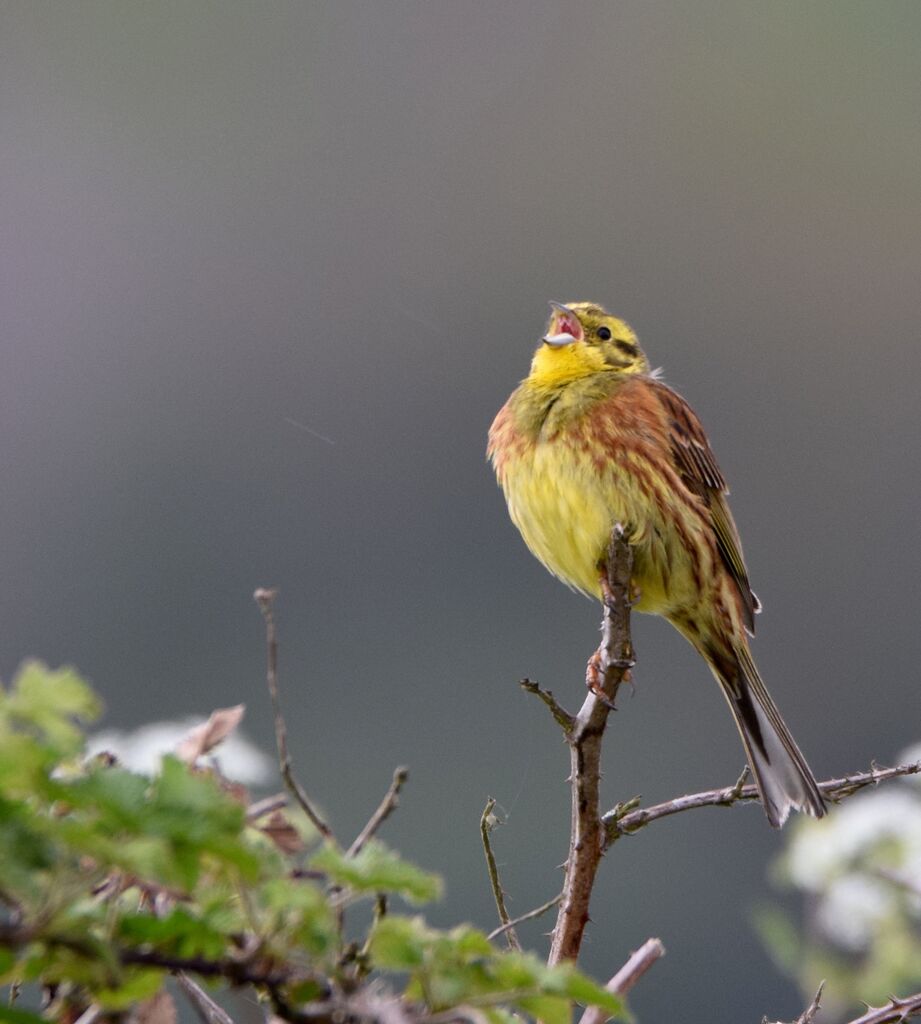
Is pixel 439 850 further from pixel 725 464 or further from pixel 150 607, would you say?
pixel 725 464

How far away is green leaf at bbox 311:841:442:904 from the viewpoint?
108cm

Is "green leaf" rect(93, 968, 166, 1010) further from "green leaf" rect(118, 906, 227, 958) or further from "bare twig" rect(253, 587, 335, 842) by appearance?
"bare twig" rect(253, 587, 335, 842)

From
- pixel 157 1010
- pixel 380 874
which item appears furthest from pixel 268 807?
pixel 380 874

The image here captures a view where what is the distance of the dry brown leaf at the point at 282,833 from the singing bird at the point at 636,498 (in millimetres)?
2540

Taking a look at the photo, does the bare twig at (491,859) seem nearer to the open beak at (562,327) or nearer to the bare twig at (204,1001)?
the bare twig at (204,1001)

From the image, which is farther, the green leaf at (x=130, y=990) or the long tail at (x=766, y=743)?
the long tail at (x=766, y=743)

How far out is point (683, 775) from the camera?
12203 millimetres

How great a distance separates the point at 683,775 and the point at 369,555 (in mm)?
3332

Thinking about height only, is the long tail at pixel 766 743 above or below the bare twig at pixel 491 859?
below

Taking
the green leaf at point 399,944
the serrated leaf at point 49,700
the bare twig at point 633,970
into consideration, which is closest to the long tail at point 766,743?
the bare twig at point 633,970

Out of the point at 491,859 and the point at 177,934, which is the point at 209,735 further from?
the point at 491,859

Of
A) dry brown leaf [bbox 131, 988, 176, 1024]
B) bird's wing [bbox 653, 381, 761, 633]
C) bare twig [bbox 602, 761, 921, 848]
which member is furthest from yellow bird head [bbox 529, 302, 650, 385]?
dry brown leaf [bbox 131, 988, 176, 1024]

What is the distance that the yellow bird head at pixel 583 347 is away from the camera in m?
4.35

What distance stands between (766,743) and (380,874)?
9.91 feet
